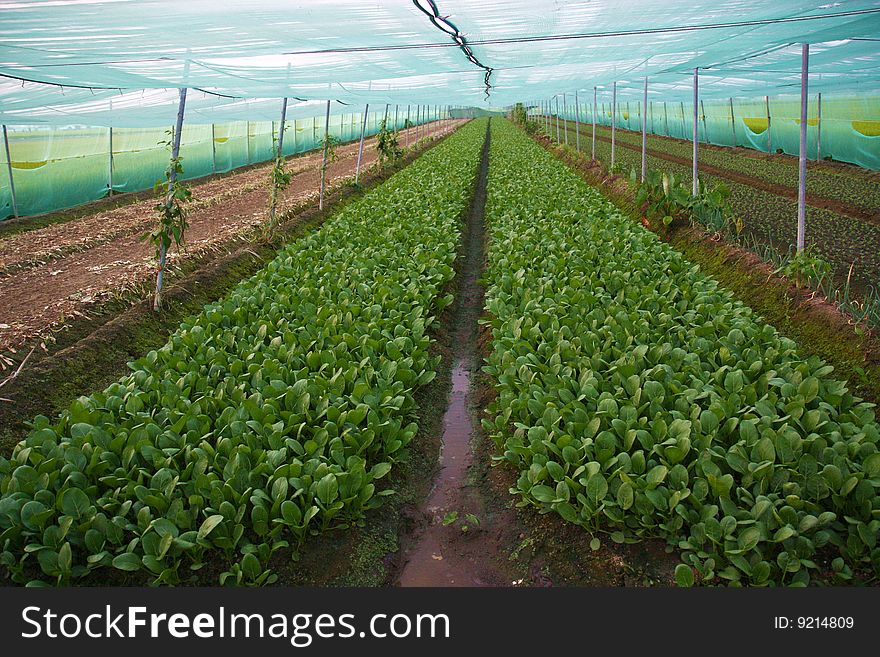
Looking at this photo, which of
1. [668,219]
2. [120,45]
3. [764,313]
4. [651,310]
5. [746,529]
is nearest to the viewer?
[746,529]

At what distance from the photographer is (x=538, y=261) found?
7.91m

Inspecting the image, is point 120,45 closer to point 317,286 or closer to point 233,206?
point 317,286

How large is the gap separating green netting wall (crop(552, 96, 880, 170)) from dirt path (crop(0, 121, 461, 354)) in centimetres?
1556

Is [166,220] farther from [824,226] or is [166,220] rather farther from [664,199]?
[824,226]

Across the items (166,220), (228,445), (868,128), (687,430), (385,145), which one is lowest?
(228,445)

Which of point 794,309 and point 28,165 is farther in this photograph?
point 28,165

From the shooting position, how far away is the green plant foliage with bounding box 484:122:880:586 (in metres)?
3.33

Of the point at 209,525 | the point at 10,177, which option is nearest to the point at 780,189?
the point at 209,525

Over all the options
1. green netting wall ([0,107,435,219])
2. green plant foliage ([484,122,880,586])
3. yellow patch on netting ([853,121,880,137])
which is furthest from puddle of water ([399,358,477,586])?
yellow patch on netting ([853,121,880,137])

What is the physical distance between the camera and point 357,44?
614 cm

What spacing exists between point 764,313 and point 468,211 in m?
7.87

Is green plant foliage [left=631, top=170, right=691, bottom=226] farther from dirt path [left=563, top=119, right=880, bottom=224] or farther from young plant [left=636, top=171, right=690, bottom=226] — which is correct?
dirt path [left=563, top=119, right=880, bottom=224]

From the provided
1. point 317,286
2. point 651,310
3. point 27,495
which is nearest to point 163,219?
point 317,286

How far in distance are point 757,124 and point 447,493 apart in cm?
2503
